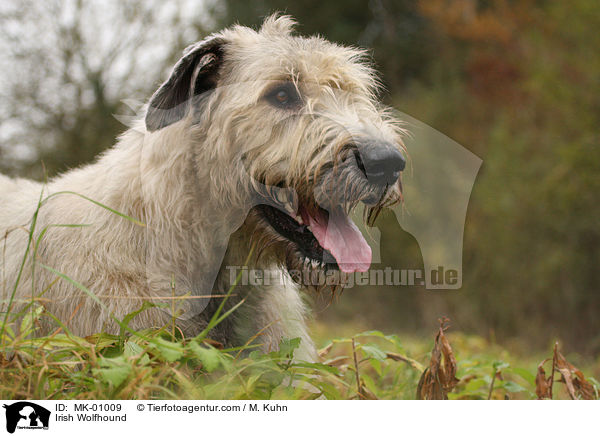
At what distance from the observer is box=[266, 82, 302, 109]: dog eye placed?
281cm

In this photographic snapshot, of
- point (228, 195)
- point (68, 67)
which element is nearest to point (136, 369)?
point (228, 195)

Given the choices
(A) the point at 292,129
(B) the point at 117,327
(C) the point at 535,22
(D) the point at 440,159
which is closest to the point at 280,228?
(A) the point at 292,129

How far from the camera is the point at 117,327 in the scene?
2674 millimetres

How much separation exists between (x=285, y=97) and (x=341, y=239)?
756 mm

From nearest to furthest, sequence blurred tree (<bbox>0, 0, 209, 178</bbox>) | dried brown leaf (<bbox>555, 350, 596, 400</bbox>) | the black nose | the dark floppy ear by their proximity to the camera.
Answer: the black nose
the dark floppy ear
dried brown leaf (<bbox>555, 350, 596, 400</bbox>)
blurred tree (<bbox>0, 0, 209, 178</bbox>)

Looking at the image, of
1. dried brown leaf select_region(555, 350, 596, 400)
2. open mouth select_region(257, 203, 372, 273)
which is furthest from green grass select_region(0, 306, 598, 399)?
dried brown leaf select_region(555, 350, 596, 400)

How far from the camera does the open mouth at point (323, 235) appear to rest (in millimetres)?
2816

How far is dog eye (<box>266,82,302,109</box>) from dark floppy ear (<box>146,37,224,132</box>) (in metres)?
0.41
